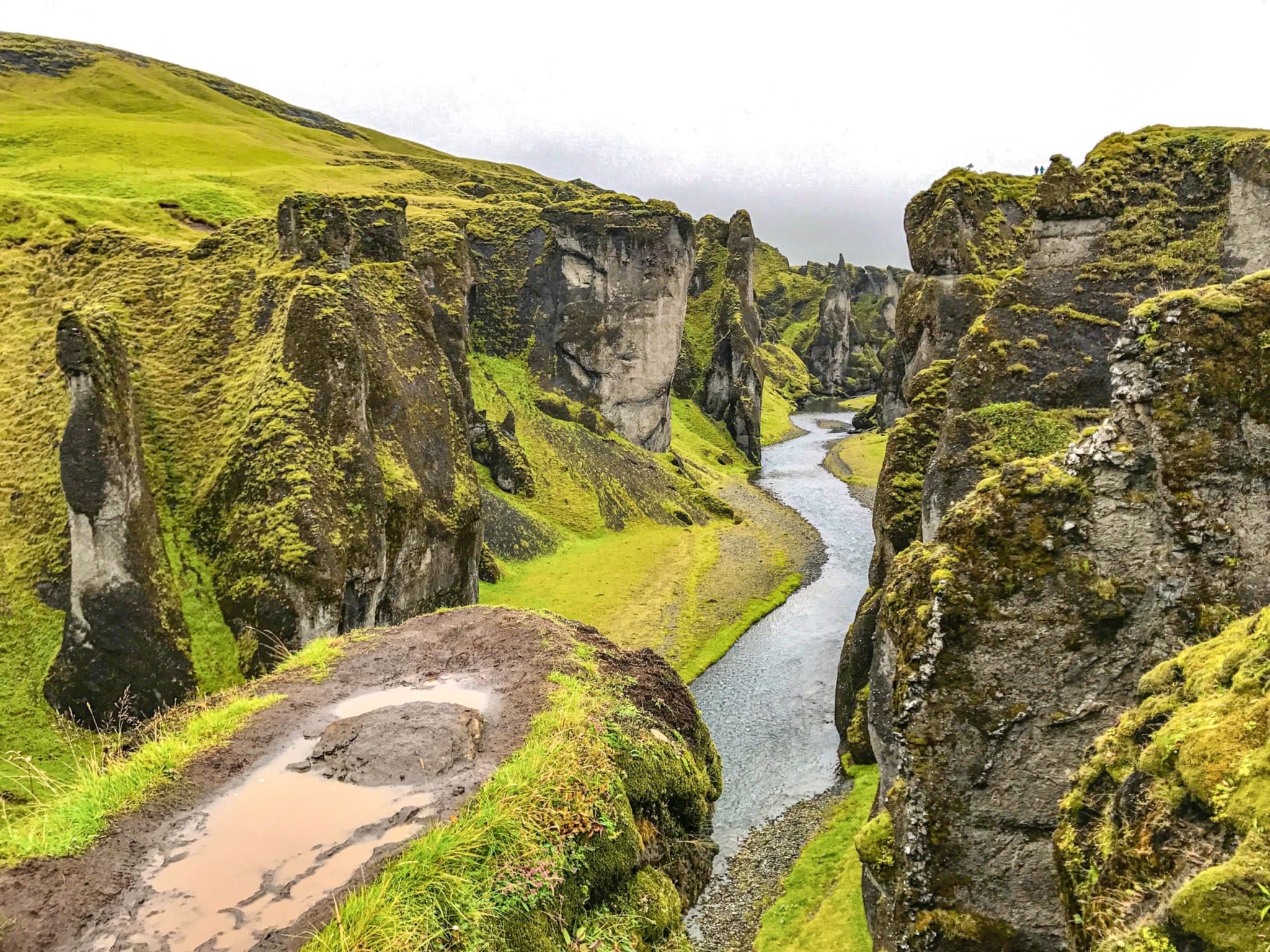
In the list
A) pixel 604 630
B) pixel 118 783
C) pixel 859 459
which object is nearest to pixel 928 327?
pixel 604 630

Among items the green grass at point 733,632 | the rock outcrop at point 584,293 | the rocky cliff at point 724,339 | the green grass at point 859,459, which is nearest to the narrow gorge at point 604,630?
the green grass at point 733,632

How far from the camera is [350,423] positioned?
27.6 m

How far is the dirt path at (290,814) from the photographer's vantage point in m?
10.0

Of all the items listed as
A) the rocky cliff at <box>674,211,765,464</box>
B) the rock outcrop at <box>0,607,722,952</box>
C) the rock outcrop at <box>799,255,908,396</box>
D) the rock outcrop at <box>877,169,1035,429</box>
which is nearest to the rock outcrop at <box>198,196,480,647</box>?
the rock outcrop at <box>0,607,722,952</box>

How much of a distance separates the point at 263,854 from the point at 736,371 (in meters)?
100

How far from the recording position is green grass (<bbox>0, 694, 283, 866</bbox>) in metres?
11.0

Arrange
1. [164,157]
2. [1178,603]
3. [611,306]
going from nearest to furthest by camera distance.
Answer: [1178,603] < [164,157] < [611,306]

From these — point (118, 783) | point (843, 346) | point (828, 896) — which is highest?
point (843, 346)

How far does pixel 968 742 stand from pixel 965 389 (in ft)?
39.9

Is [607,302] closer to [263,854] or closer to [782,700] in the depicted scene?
[782,700]

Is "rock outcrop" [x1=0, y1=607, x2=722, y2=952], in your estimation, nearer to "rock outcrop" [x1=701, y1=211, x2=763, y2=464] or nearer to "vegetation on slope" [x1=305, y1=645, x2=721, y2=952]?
"vegetation on slope" [x1=305, y1=645, x2=721, y2=952]

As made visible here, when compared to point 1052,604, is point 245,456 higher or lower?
lower

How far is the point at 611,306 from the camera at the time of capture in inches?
3088

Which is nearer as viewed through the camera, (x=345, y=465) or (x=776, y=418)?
(x=345, y=465)
